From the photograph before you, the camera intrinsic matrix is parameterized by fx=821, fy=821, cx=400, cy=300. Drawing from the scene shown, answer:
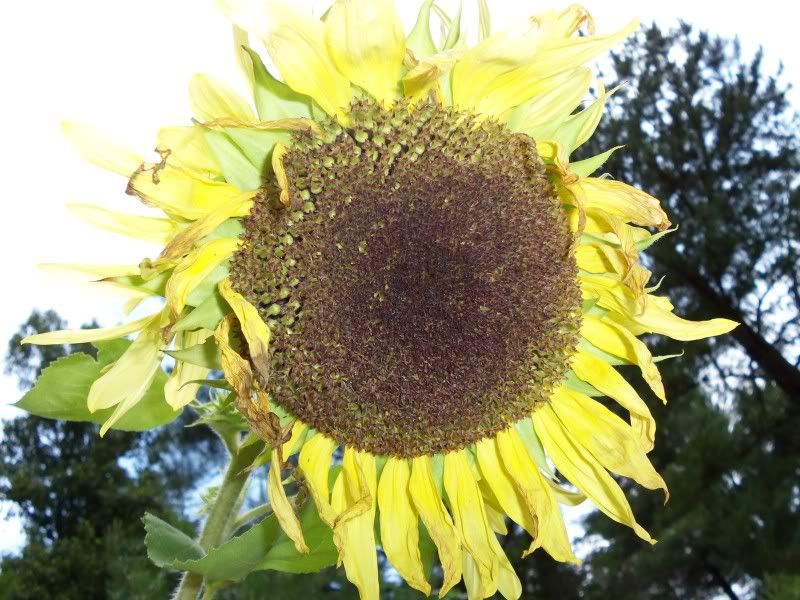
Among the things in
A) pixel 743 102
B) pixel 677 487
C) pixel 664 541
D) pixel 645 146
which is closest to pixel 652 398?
pixel 677 487

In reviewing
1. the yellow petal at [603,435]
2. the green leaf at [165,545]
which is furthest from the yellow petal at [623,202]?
the green leaf at [165,545]

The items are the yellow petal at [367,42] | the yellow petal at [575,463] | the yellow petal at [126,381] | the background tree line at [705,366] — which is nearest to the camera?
the yellow petal at [367,42]

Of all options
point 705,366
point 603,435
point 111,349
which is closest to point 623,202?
point 603,435

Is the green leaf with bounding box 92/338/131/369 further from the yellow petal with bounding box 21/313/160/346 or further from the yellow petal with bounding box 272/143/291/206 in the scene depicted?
the yellow petal with bounding box 272/143/291/206

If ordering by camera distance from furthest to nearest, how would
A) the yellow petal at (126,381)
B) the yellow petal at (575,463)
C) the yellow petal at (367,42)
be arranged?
the yellow petal at (575,463), the yellow petal at (126,381), the yellow petal at (367,42)

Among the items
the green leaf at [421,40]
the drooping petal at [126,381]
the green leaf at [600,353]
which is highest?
the green leaf at [421,40]

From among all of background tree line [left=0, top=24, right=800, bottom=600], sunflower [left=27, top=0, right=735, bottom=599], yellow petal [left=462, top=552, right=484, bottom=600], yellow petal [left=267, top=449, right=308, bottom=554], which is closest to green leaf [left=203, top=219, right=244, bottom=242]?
sunflower [left=27, top=0, right=735, bottom=599]

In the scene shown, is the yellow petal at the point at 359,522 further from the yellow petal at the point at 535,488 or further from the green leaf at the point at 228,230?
the green leaf at the point at 228,230

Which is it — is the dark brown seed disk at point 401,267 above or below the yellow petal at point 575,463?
above
